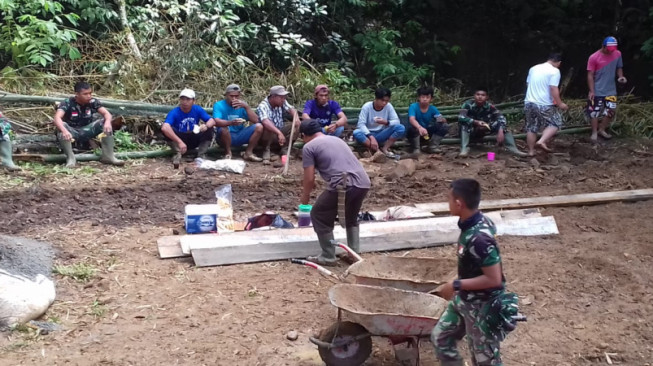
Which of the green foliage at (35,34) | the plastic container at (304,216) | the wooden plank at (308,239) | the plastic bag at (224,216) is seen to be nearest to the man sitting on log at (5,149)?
the green foliage at (35,34)

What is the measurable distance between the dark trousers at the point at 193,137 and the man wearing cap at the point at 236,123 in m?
0.16

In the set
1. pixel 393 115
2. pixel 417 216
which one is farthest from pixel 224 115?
pixel 417 216

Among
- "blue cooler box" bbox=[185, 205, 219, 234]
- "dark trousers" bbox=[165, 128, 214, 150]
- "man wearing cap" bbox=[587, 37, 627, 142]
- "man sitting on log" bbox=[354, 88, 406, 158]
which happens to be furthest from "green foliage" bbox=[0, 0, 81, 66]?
"man wearing cap" bbox=[587, 37, 627, 142]

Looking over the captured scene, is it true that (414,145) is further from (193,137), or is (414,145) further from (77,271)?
(77,271)

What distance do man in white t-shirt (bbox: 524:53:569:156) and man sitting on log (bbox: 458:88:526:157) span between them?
43 cm

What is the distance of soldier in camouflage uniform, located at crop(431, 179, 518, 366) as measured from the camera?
356 cm

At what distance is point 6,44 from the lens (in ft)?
36.3

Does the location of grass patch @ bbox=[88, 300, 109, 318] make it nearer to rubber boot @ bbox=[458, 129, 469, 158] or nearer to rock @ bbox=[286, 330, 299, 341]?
rock @ bbox=[286, 330, 299, 341]

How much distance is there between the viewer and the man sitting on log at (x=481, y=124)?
10.6m

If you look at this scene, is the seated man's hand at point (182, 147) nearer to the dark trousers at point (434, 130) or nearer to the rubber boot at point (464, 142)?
the dark trousers at point (434, 130)

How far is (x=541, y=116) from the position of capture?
1018 cm

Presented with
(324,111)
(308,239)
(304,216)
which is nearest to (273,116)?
(324,111)

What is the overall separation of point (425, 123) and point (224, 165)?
337 cm

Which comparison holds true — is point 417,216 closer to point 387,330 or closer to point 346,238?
point 346,238
